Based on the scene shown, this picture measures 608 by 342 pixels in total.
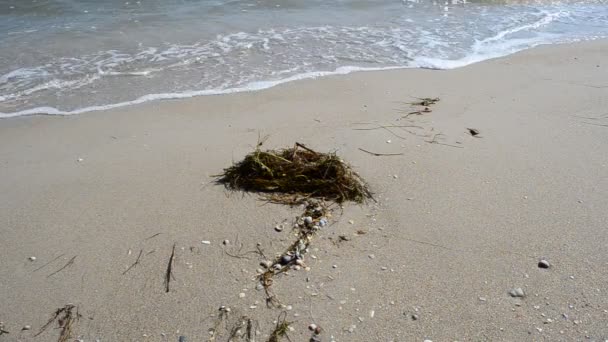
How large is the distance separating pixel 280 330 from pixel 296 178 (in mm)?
1238

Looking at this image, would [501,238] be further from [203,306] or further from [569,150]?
[203,306]

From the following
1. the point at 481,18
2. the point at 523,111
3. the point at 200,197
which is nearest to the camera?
the point at 200,197

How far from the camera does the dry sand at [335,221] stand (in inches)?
91.4

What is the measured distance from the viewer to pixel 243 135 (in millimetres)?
4062

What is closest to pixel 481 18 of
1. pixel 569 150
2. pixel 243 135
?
pixel 569 150

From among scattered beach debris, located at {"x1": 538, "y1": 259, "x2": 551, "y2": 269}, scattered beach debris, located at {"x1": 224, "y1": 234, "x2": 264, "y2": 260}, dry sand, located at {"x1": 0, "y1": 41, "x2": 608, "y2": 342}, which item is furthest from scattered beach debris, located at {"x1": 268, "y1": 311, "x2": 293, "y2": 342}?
scattered beach debris, located at {"x1": 538, "y1": 259, "x2": 551, "y2": 269}

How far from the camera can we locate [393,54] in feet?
20.0

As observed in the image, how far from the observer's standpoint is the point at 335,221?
116 inches

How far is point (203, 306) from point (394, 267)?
970 mm

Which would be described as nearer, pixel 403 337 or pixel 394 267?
pixel 403 337

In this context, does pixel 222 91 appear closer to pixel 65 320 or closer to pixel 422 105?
pixel 422 105

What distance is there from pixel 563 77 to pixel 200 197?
4030 mm

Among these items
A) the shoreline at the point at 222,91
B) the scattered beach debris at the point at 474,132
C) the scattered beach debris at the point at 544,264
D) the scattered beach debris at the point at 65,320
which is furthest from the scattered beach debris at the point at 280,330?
the shoreline at the point at 222,91

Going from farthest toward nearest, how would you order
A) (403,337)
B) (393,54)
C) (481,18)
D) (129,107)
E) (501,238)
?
(481,18)
(393,54)
(129,107)
(501,238)
(403,337)
